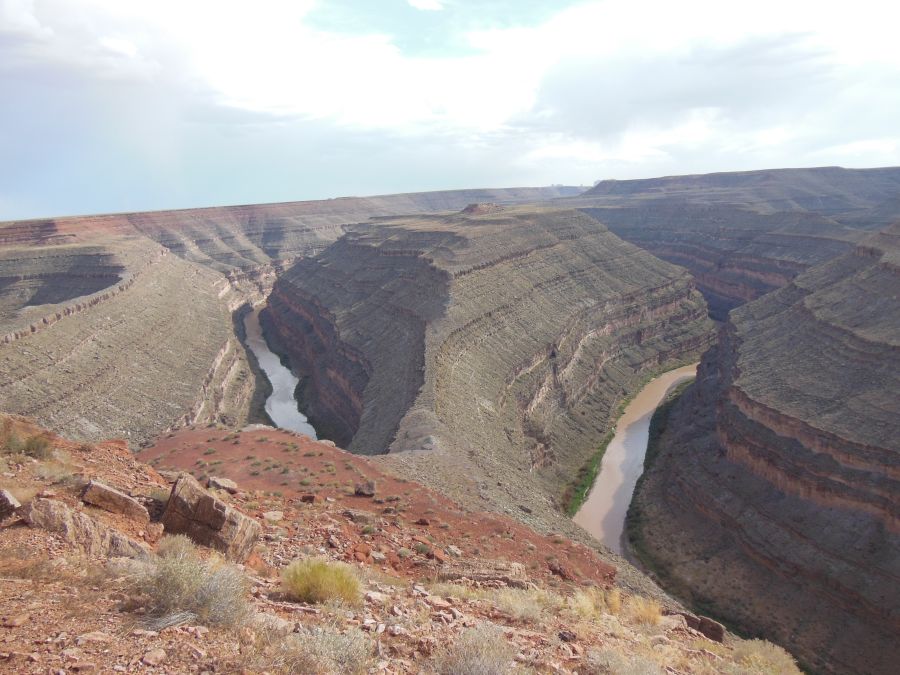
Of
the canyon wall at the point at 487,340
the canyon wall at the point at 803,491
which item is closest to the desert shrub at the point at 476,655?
the canyon wall at the point at 487,340

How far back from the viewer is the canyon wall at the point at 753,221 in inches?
4109

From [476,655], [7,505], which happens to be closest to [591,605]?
[476,655]

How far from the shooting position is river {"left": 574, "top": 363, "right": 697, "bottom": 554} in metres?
46.1

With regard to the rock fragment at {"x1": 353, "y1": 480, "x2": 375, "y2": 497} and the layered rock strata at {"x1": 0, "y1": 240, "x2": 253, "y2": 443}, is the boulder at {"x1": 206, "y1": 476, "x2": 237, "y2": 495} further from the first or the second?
the layered rock strata at {"x1": 0, "y1": 240, "x2": 253, "y2": 443}

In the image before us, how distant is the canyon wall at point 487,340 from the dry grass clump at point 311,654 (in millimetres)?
20225

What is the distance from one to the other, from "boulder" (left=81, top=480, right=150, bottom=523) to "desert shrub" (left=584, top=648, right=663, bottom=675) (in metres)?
10.5

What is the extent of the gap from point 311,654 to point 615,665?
19.3 feet

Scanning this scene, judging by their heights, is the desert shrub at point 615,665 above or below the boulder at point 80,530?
below

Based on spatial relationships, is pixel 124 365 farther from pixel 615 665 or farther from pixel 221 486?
pixel 615 665

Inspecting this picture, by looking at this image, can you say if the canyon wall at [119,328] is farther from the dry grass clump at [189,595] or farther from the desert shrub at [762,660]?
the desert shrub at [762,660]

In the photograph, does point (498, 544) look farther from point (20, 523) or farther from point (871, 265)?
point (871, 265)

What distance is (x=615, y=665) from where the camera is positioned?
1151cm

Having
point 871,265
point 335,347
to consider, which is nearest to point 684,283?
point 871,265

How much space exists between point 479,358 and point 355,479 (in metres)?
32.2
